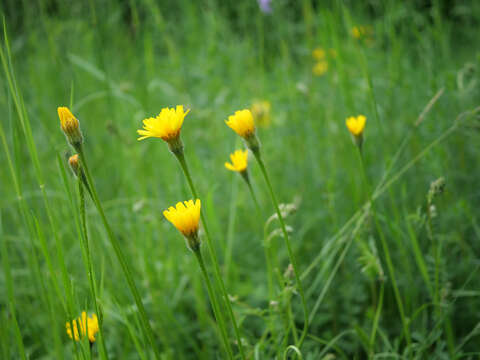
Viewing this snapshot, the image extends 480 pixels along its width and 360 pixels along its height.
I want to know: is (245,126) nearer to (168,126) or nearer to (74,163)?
(168,126)

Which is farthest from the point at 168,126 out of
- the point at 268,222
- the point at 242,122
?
the point at 268,222

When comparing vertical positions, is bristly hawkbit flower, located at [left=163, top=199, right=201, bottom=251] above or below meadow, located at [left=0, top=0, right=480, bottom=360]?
above

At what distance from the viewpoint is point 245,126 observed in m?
0.72

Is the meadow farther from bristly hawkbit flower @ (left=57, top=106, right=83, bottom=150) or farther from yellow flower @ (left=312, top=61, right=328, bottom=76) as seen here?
yellow flower @ (left=312, top=61, right=328, bottom=76)

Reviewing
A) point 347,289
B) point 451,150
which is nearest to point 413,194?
point 451,150

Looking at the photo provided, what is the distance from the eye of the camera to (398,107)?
1.82 metres

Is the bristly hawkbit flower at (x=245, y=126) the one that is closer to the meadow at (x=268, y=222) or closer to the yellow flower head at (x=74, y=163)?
the meadow at (x=268, y=222)

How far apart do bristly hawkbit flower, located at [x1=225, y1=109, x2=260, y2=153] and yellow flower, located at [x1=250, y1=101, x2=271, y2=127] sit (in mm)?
875

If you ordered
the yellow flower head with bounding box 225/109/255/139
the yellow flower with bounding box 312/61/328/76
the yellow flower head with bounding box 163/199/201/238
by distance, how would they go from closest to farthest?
the yellow flower head with bounding box 163/199/201/238 < the yellow flower head with bounding box 225/109/255/139 < the yellow flower with bounding box 312/61/328/76

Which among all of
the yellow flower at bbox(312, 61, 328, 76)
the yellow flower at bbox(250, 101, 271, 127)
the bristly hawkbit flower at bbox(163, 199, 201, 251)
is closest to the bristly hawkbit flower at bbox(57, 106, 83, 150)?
the bristly hawkbit flower at bbox(163, 199, 201, 251)

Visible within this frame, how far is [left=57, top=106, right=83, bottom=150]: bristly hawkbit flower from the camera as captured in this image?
2.05 ft

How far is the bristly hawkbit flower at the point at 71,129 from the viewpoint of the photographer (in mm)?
624

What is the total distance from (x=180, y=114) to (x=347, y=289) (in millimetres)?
755

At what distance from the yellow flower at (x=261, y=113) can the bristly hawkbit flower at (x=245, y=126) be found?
87cm
